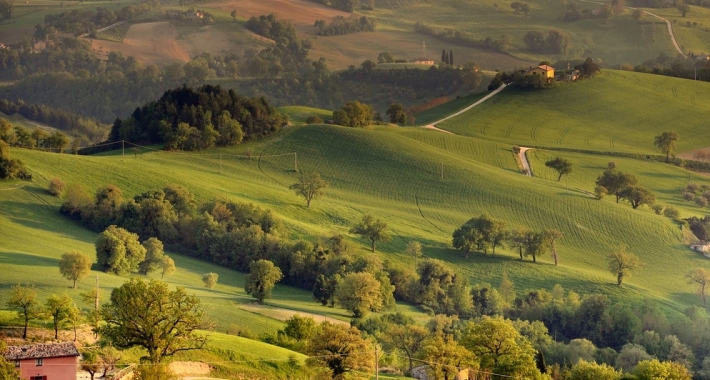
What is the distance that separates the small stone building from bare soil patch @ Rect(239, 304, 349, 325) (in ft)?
77.1

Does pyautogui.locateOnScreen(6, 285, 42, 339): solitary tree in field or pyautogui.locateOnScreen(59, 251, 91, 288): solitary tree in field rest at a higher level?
pyautogui.locateOnScreen(6, 285, 42, 339): solitary tree in field

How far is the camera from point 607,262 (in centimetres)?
10406

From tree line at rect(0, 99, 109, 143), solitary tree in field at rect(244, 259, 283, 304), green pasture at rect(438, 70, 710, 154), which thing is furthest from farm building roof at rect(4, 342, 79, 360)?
tree line at rect(0, 99, 109, 143)

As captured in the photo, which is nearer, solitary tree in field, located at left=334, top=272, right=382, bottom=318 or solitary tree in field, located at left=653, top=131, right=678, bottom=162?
solitary tree in field, located at left=334, top=272, right=382, bottom=318

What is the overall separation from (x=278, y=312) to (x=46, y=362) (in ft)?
84.5

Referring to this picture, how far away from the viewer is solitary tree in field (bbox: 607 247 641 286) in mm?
97500

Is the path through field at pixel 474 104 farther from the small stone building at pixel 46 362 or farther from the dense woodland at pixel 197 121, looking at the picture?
the small stone building at pixel 46 362

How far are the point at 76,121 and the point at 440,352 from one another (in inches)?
4809

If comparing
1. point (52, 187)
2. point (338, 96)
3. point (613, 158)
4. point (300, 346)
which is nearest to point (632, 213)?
point (613, 158)

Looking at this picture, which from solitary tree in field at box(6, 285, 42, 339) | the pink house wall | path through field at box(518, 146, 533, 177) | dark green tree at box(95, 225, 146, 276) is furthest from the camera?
path through field at box(518, 146, 533, 177)

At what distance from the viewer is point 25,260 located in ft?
257

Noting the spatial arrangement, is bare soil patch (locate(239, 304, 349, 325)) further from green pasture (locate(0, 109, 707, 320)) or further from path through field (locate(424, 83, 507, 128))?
path through field (locate(424, 83, 507, 128))

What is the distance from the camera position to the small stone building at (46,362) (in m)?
54.4

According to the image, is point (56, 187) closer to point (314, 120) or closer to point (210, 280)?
point (210, 280)
